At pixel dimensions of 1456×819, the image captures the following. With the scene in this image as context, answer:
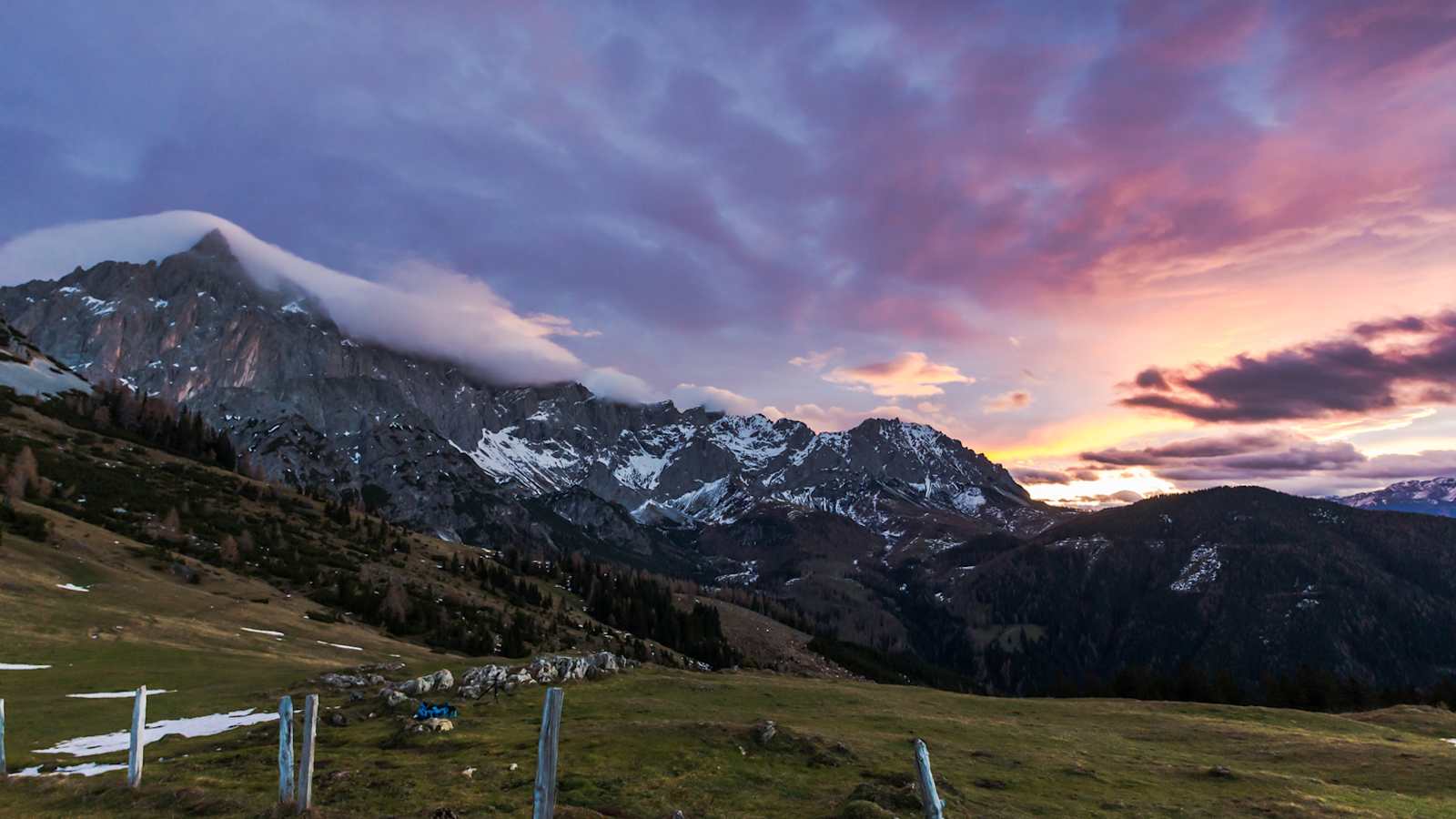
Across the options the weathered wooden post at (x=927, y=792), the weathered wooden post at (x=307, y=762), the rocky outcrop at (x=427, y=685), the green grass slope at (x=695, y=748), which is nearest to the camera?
the weathered wooden post at (x=927, y=792)

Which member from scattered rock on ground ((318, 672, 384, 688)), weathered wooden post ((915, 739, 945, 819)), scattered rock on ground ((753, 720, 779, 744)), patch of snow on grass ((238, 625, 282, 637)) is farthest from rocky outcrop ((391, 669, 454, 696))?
patch of snow on grass ((238, 625, 282, 637))

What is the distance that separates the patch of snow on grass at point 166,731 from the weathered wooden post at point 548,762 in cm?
3131

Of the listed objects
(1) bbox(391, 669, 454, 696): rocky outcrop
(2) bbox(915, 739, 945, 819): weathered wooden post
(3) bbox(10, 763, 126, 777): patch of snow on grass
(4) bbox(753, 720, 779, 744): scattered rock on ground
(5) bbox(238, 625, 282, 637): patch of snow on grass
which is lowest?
(5) bbox(238, 625, 282, 637): patch of snow on grass

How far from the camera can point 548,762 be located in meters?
16.2

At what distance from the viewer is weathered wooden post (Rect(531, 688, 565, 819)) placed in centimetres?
1579

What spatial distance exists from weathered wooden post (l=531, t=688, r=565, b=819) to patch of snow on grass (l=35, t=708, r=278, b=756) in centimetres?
3131

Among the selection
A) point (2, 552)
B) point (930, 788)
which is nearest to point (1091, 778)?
point (930, 788)

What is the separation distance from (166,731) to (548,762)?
Answer: 1507 inches

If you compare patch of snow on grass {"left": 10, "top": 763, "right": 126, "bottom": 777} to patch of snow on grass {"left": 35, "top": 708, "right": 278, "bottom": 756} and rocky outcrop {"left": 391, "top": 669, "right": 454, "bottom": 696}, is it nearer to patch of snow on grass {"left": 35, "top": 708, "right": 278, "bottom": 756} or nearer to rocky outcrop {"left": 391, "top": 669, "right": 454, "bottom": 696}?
patch of snow on grass {"left": 35, "top": 708, "right": 278, "bottom": 756}

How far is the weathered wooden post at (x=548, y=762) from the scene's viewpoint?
622 inches

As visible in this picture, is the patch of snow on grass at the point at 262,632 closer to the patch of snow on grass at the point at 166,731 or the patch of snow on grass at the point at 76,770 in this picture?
the patch of snow on grass at the point at 166,731

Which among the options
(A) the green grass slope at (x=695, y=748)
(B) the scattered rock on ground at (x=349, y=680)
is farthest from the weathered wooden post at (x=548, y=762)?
(B) the scattered rock on ground at (x=349, y=680)

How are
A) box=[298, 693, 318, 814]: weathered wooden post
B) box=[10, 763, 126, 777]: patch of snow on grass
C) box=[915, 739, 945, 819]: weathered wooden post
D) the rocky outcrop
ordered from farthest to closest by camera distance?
the rocky outcrop → box=[10, 763, 126, 777]: patch of snow on grass → box=[298, 693, 318, 814]: weathered wooden post → box=[915, 739, 945, 819]: weathered wooden post

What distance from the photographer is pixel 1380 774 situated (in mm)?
38031
